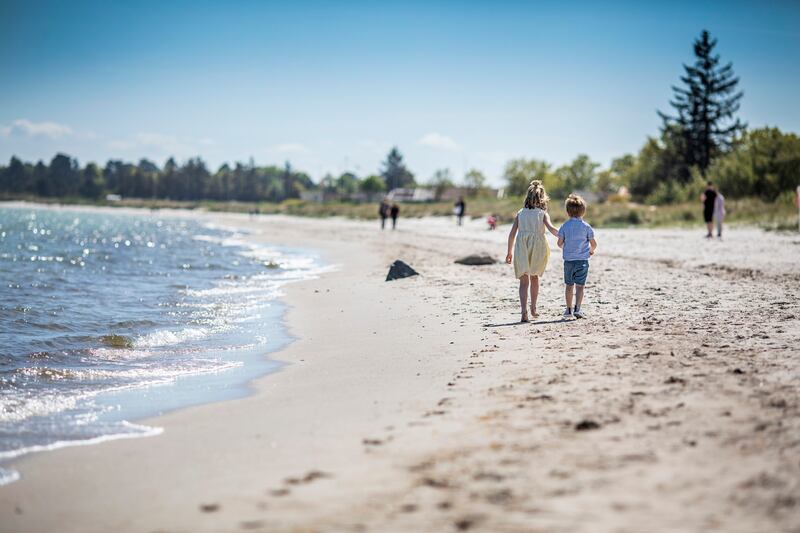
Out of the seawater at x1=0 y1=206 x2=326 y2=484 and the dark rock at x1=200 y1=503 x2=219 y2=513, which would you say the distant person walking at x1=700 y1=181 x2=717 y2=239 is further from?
the dark rock at x1=200 y1=503 x2=219 y2=513

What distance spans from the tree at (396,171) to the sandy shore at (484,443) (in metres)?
171

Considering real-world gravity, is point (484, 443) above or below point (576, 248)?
below

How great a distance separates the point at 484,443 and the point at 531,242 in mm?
5353

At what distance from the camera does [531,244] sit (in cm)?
918

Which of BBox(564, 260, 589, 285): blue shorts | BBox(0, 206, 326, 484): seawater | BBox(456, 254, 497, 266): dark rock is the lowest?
BBox(0, 206, 326, 484): seawater

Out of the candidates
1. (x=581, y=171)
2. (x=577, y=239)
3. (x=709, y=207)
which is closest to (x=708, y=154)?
(x=709, y=207)

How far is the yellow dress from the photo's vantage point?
360 inches

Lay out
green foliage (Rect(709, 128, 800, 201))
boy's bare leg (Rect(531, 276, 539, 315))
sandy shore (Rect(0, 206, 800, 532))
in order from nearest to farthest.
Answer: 1. sandy shore (Rect(0, 206, 800, 532))
2. boy's bare leg (Rect(531, 276, 539, 315))
3. green foliage (Rect(709, 128, 800, 201))

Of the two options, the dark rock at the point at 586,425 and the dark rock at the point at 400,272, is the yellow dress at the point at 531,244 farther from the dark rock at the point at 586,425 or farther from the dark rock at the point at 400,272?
the dark rock at the point at 400,272

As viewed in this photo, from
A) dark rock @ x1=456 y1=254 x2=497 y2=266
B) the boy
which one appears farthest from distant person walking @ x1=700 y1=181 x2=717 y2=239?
the boy

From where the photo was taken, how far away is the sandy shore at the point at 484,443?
10.6 feet

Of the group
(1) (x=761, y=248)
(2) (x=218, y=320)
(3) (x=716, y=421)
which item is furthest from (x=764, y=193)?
(3) (x=716, y=421)

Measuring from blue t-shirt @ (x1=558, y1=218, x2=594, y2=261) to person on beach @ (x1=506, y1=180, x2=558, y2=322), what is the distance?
8.7 inches

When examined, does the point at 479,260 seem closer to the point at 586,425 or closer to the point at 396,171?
the point at 586,425
